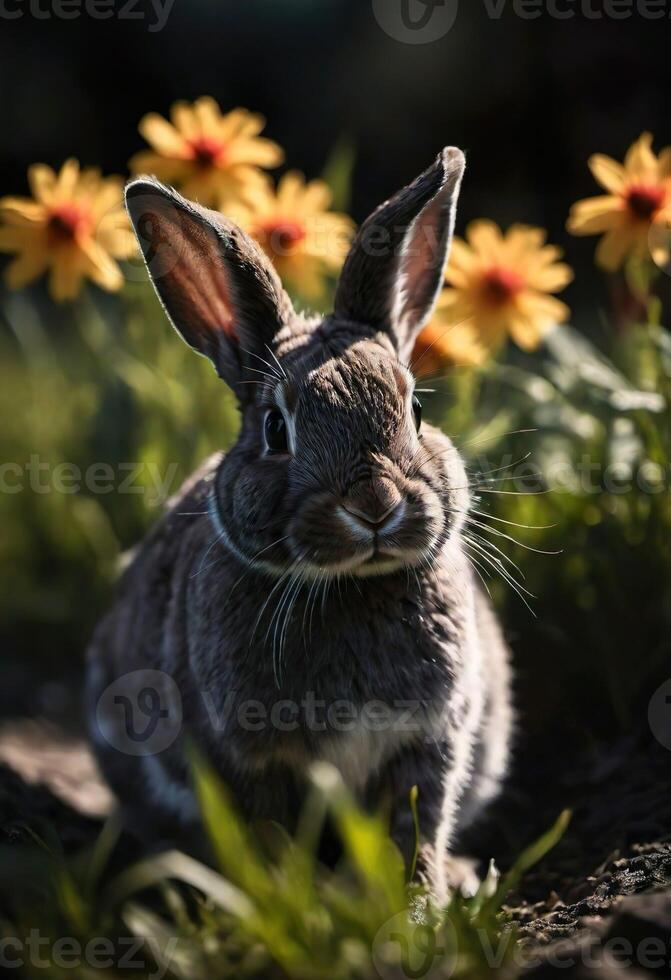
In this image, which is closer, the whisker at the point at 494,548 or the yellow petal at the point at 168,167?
the whisker at the point at 494,548

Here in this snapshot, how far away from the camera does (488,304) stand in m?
4.54

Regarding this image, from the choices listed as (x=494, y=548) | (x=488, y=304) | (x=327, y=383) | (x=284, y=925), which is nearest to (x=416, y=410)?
(x=327, y=383)

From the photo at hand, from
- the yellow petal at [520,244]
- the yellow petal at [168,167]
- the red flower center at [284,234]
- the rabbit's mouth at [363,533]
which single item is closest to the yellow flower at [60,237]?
the yellow petal at [168,167]

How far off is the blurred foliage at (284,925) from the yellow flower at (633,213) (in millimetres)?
2426

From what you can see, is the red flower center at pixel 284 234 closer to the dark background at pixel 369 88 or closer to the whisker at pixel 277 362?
the whisker at pixel 277 362

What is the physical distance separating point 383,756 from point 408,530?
2.62 ft

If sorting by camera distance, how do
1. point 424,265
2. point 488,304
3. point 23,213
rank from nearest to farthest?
1. point 424,265
2. point 23,213
3. point 488,304

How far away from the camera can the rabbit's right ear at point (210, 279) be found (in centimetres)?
330

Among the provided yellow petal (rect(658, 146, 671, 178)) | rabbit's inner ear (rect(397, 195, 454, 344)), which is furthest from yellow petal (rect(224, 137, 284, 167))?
yellow petal (rect(658, 146, 671, 178))

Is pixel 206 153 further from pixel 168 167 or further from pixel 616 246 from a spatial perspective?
pixel 616 246

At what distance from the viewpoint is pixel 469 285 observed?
455cm

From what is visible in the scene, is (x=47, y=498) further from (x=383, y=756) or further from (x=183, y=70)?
(x=183, y=70)

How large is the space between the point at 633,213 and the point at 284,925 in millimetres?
2976

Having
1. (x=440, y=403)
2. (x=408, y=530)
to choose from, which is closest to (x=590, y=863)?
(x=408, y=530)
